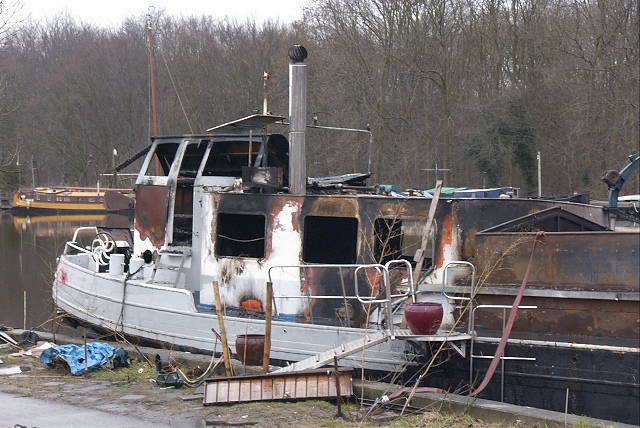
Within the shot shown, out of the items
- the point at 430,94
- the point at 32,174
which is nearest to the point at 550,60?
the point at 430,94

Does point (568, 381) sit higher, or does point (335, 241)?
point (335, 241)

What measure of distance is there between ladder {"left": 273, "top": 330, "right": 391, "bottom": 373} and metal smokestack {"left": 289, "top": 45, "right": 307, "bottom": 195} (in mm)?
2900

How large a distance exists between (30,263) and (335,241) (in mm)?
18114

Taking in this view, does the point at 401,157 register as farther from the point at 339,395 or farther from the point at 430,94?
the point at 339,395

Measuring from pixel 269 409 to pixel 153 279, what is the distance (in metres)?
5.02

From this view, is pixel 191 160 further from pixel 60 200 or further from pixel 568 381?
pixel 60 200

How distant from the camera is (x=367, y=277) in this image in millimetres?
10422

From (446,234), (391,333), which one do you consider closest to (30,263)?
(446,234)

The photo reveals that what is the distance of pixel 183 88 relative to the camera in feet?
157

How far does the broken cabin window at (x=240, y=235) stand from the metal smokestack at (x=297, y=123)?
718 mm

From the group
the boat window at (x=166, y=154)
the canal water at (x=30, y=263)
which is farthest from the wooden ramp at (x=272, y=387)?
the boat window at (x=166, y=154)

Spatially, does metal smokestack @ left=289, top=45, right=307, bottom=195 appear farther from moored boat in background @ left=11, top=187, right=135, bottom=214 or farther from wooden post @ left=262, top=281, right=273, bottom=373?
moored boat in background @ left=11, top=187, right=135, bottom=214

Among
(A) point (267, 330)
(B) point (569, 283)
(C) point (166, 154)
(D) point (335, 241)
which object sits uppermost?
(C) point (166, 154)

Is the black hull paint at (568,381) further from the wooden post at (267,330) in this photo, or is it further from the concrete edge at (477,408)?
the wooden post at (267,330)
